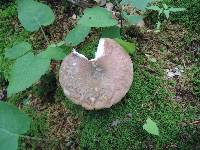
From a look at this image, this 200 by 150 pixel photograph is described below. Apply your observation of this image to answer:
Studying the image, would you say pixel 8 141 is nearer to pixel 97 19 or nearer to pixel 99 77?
pixel 99 77

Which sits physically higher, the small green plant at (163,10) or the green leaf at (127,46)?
the small green plant at (163,10)

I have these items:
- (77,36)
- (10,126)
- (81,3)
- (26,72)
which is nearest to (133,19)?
(77,36)

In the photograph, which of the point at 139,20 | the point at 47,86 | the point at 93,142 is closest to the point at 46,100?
the point at 47,86

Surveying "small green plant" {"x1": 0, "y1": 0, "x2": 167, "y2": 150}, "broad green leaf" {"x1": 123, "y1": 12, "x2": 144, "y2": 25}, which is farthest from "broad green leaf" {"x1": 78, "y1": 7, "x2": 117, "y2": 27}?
"broad green leaf" {"x1": 123, "y1": 12, "x2": 144, "y2": 25}

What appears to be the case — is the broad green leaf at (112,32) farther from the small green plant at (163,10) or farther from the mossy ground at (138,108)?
the small green plant at (163,10)

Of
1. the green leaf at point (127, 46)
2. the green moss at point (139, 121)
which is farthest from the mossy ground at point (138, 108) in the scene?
the green leaf at point (127, 46)

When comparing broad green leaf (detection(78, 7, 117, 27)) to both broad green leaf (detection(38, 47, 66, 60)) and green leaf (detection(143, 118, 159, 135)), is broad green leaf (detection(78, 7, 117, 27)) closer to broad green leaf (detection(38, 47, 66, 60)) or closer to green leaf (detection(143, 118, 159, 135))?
broad green leaf (detection(38, 47, 66, 60))
